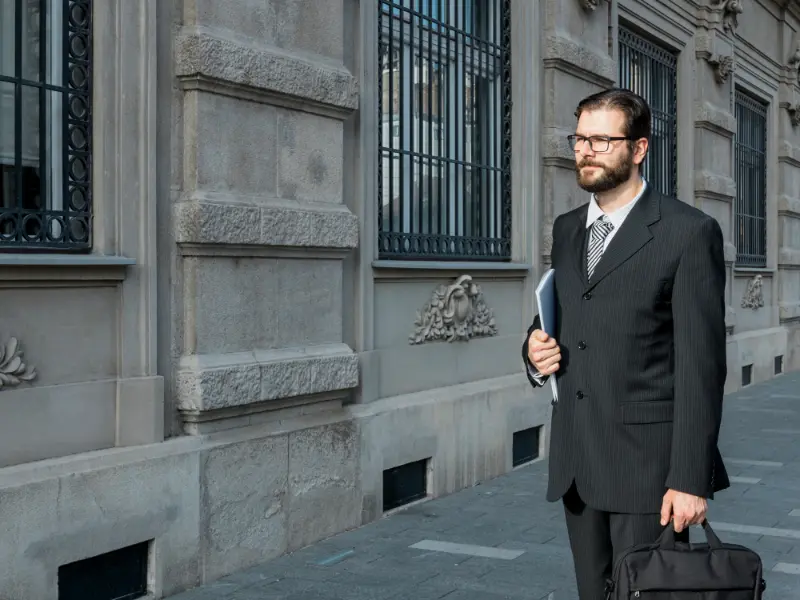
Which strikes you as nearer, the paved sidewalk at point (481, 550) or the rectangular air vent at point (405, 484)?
the paved sidewalk at point (481, 550)

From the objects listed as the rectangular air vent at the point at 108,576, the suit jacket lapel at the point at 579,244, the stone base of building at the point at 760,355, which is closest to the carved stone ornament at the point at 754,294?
the stone base of building at the point at 760,355

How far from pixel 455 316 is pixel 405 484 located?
137cm

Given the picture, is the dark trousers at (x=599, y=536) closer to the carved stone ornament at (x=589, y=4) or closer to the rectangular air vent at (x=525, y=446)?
the rectangular air vent at (x=525, y=446)

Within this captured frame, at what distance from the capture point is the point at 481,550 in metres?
6.34

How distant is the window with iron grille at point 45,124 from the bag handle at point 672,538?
9.76 ft

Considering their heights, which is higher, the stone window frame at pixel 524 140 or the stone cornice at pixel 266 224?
the stone window frame at pixel 524 140

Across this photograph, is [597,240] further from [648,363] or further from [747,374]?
[747,374]

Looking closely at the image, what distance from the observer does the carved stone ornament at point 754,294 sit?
52.7 ft

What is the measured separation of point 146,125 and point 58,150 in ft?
1.47

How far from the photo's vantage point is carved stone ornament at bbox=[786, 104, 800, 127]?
18000mm

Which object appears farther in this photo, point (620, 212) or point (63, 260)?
point (63, 260)

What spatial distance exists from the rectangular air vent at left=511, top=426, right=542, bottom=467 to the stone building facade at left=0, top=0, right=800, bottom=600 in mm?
32

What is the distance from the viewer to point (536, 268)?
9484 mm

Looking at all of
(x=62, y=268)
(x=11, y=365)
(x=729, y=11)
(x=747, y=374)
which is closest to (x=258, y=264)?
(x=62, y=268)
